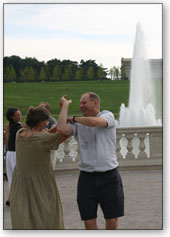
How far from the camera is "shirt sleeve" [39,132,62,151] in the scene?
16.1 ft

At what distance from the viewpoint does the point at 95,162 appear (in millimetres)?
5078

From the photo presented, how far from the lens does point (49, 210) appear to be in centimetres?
507

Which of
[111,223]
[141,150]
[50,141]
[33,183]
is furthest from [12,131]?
[141,150]

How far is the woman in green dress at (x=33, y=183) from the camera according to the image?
16.5 feet

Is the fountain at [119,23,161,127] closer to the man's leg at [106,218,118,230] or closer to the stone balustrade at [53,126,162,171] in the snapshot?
the stone balustrade at [53,126,162,171]

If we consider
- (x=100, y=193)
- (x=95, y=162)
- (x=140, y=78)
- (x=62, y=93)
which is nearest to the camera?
(x=95, y=162)

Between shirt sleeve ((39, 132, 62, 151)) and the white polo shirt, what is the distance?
0.28 meters

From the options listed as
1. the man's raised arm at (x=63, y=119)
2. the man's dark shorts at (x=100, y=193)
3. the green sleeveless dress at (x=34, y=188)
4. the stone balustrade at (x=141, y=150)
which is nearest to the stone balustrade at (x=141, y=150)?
the stone balustrade at (x=141, y=150)

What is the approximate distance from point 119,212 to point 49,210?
0.81 meters

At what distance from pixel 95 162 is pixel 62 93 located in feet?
142

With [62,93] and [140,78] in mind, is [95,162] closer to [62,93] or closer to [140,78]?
[140,78]

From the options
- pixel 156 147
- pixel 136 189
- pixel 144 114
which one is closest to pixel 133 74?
pixel 144 114

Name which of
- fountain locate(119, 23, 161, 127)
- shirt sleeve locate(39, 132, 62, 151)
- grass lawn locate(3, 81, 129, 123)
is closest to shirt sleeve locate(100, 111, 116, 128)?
shirt sleeve locate(39, 132, 62, 151)

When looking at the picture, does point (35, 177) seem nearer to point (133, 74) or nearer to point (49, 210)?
point (49, 210)
